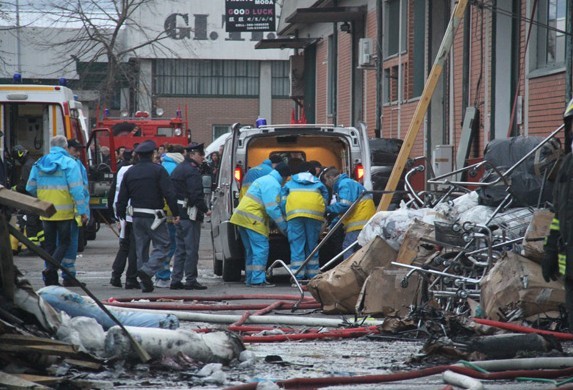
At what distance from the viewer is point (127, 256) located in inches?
612

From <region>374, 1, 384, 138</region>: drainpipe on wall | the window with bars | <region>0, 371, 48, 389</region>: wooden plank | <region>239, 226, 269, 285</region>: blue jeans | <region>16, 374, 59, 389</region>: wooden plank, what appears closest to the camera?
<region>0, 371, 48, 389</region>: wooden plank

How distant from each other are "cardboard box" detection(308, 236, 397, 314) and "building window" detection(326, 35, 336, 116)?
25386 mm

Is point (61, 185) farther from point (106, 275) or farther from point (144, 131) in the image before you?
point (144, 131)

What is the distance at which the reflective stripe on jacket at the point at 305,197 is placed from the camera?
1507cm

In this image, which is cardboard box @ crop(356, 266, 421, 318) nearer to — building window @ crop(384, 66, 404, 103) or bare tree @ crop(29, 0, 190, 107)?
building window @ crop(384, 66, 404, 103)

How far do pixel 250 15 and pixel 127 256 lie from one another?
973 inches

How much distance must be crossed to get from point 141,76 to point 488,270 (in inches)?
1831

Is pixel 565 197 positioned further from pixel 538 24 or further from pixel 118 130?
pixel 118 130

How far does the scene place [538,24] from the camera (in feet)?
57.8

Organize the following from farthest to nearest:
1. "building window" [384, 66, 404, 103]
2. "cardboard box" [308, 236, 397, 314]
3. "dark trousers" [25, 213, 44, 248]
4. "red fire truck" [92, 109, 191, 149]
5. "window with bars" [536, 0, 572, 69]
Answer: "red fire truck" [92, 109, 191, 149], "building window" [384, 66, 404, 103], "dark trousers" [25, 213, 44, 248], "window with bars" [536, 0, 572, 69], "cardboard box" [308, 236, 397, 314]

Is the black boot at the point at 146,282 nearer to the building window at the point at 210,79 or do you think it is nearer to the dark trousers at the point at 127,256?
the dark trousers at the point at 127,256

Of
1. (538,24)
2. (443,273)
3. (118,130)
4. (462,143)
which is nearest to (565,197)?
(443,273)

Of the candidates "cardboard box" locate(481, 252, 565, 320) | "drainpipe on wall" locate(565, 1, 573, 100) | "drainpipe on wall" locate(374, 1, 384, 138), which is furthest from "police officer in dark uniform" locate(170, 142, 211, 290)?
"drainpipe on wall" locate(374, 1, 384, 138)

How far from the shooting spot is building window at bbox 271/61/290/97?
202 feet
